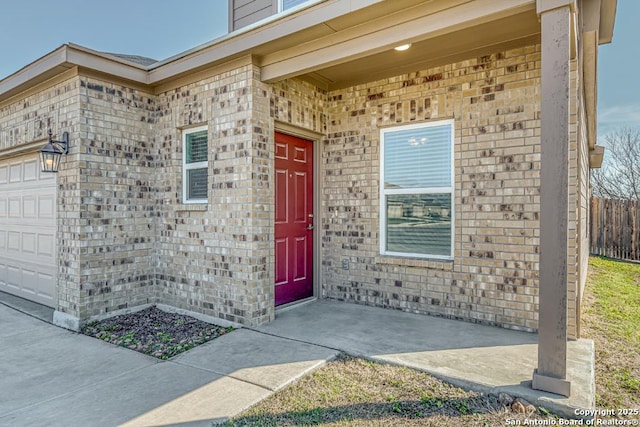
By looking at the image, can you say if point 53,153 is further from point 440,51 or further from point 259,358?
point 440,51

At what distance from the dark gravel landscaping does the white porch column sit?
310 centimetres

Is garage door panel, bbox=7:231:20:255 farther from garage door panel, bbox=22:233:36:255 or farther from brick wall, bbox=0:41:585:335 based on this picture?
brick wall, bbox=0:41:585:335

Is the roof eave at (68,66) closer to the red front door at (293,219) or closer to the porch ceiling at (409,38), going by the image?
the porch ceiling at (409,38)

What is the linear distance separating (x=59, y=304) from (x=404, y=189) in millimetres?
4604

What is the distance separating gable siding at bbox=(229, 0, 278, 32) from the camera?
533cm

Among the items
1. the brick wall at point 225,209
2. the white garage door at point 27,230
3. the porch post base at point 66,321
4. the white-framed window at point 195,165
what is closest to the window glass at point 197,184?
the white-framed window at point 195,165

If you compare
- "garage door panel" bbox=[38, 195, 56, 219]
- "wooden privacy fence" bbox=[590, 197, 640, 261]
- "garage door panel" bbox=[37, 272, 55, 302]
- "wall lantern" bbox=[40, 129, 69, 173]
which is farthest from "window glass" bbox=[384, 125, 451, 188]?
"wooden privacy fence" bbox=[590, 197, 640, 261]

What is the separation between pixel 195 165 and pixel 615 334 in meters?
5.27

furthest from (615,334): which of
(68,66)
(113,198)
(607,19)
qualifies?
(68,66)

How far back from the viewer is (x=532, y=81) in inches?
163

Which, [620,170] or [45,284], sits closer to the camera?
[45,284]

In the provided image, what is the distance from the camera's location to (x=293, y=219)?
17.3 ft

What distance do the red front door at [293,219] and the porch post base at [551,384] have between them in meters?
3.09

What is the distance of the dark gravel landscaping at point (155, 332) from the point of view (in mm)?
3936
